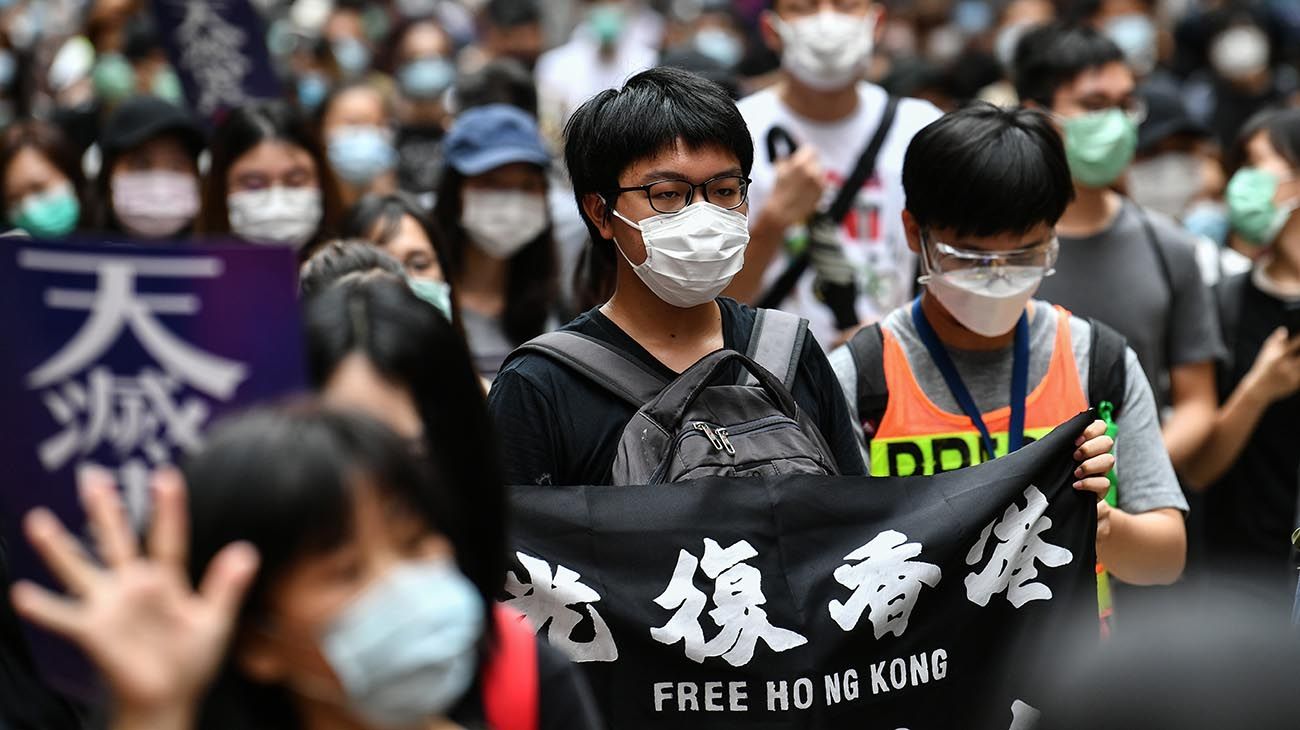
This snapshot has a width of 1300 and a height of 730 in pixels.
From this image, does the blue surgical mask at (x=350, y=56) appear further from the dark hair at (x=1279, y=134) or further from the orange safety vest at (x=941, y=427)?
the orange safety vest at (x=941, y=427)

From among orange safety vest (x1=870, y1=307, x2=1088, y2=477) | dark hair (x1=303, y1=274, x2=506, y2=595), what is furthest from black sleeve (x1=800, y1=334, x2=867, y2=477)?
dark hair (x1=303, y1=274, x2=506, y2=595)

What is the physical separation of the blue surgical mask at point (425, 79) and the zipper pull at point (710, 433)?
656cm

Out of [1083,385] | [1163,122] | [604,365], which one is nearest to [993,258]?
[1083,385]

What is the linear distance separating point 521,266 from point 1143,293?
2.23 m

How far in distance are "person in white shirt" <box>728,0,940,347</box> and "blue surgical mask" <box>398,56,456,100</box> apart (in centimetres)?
391

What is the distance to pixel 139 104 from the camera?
7043mm

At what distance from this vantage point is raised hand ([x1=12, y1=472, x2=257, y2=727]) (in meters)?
2.18

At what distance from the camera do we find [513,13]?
10836mm

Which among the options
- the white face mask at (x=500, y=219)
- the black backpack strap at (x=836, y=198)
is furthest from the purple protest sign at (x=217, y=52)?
the black backpack strap at (x=836, y=198)

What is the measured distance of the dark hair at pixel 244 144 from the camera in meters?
6.35

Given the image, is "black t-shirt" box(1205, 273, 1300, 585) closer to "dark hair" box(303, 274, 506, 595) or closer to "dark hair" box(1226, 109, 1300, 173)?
"dark hair" box(1226, 109, 1300, 173)

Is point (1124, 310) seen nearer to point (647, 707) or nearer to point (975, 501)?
point (975, 501)

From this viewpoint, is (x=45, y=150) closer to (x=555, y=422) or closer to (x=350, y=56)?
(x=555, y=422)

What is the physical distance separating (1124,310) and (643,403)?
2.37m
